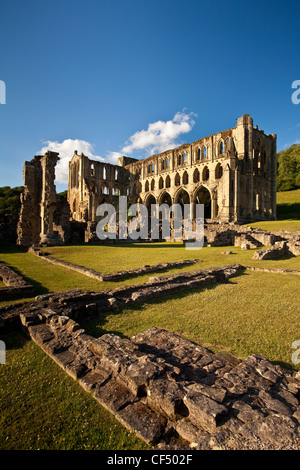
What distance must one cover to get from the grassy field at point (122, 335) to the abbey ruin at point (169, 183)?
16.9 metres

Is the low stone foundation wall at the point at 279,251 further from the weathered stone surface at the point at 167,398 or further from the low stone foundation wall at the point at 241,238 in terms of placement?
the weathered stone surface at the point at 167,398

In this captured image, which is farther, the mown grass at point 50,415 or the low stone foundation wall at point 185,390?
the mown grass at point 50,415

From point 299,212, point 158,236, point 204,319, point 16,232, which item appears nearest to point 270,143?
point 299,212

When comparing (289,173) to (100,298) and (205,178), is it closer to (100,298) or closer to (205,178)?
(205,178)

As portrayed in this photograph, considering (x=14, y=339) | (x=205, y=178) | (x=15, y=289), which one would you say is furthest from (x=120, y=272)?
(x=205, y=178)

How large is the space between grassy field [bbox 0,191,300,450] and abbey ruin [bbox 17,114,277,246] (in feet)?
55.6

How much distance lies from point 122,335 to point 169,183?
41225mm

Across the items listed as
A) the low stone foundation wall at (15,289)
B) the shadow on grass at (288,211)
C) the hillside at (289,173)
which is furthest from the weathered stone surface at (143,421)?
the hillside at (289,173)

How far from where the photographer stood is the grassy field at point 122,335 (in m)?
2.41

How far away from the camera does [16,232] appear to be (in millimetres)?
24266

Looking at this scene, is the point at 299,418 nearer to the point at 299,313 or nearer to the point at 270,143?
the point at 299,313

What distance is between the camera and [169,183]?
144 ft

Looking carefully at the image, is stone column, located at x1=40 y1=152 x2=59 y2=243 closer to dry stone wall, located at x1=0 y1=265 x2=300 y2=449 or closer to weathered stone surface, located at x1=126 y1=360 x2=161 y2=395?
dry stone wall, located at x1=0 y1=265 x2=300 y2=449
